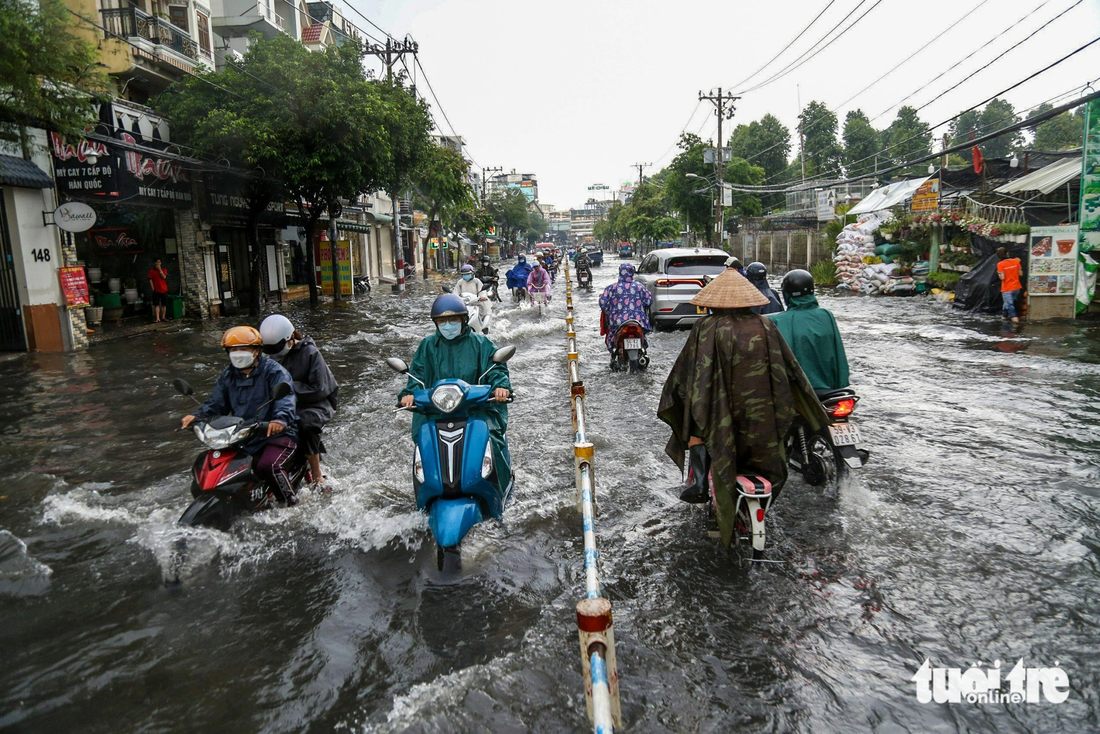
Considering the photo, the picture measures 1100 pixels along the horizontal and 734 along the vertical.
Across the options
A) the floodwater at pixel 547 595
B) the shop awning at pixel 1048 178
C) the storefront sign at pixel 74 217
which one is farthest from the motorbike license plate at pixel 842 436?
the shop awning at pixel 1048 178

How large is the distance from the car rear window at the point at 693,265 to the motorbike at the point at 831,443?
9241mm

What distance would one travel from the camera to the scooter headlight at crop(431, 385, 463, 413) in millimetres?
4195

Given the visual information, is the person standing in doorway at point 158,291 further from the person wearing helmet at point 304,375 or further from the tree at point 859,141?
the tree at point 859,141

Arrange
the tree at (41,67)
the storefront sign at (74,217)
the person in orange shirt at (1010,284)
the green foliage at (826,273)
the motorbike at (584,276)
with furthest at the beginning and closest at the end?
the motorbike at (584,276) < the green foliage at (826,273) < the person in orange shirt at (1010,284) < the storefront sign at (74,217) < the tree at (41,67)

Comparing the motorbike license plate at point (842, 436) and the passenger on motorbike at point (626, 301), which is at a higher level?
the passenger on motorbike at point (626, 301)

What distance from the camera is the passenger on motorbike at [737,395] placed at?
4.14m

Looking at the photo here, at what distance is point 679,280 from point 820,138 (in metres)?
50.4

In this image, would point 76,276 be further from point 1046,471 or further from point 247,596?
point 1046,471

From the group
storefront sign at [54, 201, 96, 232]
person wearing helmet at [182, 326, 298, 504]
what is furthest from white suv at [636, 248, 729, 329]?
person wearing helmet at [182, 326, 298, 504]

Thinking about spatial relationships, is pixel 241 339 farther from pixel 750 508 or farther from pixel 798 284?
pixel 798 284

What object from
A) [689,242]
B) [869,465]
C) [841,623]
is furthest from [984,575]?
[689,242]

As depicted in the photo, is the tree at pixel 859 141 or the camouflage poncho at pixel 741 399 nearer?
the camouflage poncho at pixel 741 399

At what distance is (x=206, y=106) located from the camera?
19172mm

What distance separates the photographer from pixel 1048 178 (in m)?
18.6
